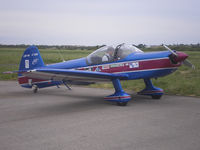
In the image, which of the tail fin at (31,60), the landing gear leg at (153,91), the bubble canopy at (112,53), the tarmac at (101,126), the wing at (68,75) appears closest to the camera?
the tarmac at (101,126)

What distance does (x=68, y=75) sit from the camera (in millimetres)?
7461

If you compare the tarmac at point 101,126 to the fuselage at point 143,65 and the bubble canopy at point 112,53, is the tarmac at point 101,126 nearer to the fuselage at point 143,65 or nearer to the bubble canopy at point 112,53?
the fuselage at point 143,65

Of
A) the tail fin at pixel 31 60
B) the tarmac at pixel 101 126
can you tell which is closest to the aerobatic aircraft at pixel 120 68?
the tarmac at pixel 101 126

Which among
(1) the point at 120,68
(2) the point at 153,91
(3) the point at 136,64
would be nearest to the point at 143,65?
(3) the point at 136,64

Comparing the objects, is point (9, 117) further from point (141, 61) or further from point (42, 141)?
point (141, 61)

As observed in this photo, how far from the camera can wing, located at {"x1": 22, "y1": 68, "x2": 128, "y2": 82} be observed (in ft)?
22.2

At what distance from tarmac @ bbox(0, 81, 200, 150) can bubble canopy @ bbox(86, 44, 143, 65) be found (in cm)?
169

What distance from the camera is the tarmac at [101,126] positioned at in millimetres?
4070

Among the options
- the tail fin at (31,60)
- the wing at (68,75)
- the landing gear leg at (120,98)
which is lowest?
the landing gear leg at (120,98)

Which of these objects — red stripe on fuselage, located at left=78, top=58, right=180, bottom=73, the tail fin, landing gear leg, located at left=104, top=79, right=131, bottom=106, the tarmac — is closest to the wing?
red stripe on fuselage, located at left=78, top=58, right=180, bottom=73

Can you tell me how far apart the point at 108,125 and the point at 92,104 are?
9.15ft

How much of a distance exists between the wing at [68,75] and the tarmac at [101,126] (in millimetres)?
924

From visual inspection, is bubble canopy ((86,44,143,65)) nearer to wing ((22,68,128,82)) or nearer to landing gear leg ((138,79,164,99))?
wing ((22,68,128,82))

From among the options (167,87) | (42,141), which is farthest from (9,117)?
(167,87)
